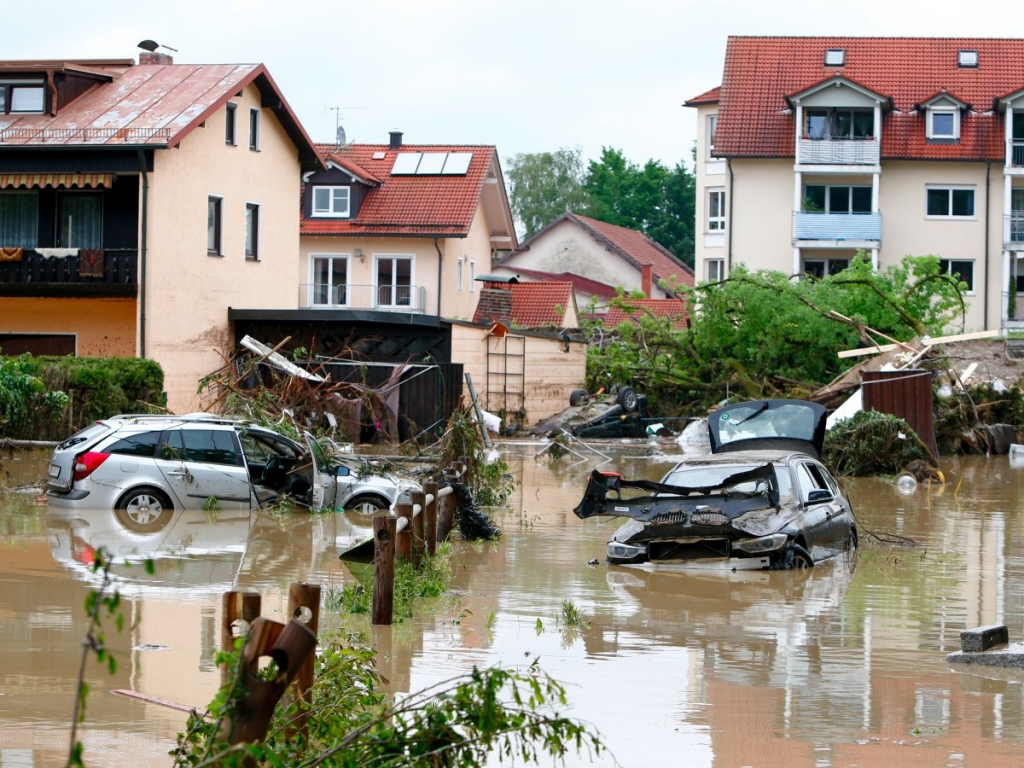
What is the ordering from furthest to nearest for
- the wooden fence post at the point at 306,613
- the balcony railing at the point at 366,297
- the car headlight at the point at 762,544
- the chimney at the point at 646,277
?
the chimney at the point at 646,277
the balcony railing at the point at 366,297
the car headlight at the point at 762,544
the wooden fence post at the point at 306,613

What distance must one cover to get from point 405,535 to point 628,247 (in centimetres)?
5617

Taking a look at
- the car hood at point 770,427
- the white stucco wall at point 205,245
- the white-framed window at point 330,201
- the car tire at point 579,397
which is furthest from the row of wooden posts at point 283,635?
the white-framed window at point 330,201

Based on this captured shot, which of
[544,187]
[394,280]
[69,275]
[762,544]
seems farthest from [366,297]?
[544,187]

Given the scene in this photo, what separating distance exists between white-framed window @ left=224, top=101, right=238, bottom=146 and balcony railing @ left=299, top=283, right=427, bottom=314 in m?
12.9

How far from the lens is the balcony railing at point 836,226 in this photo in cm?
4697

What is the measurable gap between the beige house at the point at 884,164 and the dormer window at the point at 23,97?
24.0 metres

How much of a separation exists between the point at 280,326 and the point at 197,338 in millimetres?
2100

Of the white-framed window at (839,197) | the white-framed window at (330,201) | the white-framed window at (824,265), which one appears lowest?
the white-framed window at (824,265)

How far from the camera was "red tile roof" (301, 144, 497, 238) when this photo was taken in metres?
46.0

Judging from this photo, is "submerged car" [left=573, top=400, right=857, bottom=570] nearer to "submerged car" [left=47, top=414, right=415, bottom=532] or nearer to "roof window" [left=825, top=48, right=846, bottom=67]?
"submerged car" [left=47, top=414, right=415, bottom=532]

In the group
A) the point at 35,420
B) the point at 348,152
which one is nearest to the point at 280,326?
the point at 35,420

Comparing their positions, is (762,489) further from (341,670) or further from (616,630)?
(341,670)

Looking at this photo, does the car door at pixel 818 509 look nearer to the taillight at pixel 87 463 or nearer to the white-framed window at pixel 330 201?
the taillight at pixel 87 463

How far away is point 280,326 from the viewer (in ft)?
107
